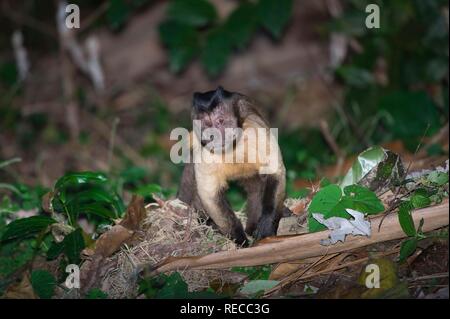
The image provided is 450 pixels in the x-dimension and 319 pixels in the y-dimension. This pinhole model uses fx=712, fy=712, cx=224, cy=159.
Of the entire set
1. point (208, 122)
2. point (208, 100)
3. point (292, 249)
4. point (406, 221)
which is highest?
point (208, 100)

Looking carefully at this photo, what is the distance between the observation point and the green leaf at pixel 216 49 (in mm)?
7148

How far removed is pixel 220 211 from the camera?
15.8 feet

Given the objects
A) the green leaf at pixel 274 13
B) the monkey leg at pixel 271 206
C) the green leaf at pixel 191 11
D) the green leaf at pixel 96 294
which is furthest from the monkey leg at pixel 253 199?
the green leaf at pixel 191 11

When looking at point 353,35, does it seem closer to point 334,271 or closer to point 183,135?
point 183,135

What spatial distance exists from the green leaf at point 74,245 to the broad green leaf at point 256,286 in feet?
3.41

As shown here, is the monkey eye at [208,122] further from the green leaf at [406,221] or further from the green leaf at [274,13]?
the green leaf at [274,13]

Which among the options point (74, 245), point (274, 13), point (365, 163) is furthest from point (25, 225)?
point (274, 13)

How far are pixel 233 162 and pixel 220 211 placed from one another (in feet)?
1.15

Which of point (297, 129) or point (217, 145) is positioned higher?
point (297, 129)

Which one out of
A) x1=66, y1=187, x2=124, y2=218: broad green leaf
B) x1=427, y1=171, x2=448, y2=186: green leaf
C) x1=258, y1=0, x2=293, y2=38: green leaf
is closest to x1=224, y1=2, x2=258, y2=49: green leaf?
x1=258, y1=0, x2=293, y2=38: green leaf

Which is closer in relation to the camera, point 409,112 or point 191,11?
point 191,11

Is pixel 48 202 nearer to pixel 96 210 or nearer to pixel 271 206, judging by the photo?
pixel 96 210
